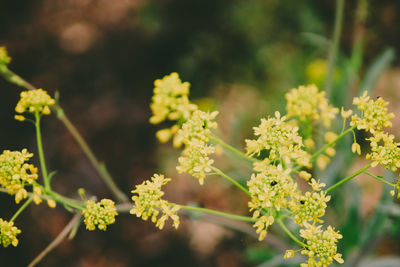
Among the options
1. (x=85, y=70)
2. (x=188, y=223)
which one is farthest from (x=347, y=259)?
(x=85, y=70)

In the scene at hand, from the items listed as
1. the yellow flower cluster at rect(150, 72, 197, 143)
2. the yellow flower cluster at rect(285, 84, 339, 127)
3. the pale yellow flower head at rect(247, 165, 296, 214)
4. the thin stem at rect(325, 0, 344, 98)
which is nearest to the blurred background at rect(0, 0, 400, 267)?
the thin stem at rect(325, 0, 344, 98)

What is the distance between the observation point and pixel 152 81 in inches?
142

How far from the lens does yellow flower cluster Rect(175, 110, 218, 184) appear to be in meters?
1.41

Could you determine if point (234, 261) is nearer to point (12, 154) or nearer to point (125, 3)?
point (12, 154)

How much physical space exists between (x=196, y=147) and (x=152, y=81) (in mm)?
2299

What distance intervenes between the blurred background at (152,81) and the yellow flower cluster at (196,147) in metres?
1.57

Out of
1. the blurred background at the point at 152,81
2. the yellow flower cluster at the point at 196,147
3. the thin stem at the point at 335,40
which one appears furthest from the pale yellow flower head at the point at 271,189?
the blurred background at the point at 152,81

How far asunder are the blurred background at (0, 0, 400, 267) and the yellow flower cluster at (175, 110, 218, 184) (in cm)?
157

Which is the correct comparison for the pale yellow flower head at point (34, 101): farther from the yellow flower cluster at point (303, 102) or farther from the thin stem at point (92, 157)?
the yellow flower cluster at point (303, 102)

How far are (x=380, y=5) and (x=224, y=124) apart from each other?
1.78 m

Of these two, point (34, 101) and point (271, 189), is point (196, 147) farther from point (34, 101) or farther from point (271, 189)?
point (34, 101)

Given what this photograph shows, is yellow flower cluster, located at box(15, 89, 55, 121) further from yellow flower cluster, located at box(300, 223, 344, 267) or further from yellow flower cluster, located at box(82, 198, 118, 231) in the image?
yellow flower cluster, located at box(300, 223, 344, 267)

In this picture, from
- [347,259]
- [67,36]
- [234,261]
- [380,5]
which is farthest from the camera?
[67,36]

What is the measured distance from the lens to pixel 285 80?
339cm
